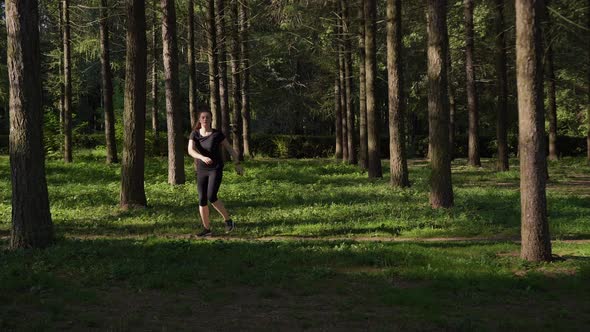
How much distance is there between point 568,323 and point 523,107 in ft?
10.5

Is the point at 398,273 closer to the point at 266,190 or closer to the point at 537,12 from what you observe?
the point at 537,12

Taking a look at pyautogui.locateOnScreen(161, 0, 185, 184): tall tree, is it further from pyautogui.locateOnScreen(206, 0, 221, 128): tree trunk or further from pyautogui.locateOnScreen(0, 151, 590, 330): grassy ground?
pyautogui.locateOnScreen(206, 0, 221, 128): tree trunk

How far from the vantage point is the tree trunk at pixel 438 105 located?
526 inches

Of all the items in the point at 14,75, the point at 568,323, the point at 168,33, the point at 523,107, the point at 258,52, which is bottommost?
the point at 568,323

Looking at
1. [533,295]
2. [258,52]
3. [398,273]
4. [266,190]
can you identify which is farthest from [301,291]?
[258,52]

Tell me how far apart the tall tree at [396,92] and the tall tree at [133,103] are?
6.85m

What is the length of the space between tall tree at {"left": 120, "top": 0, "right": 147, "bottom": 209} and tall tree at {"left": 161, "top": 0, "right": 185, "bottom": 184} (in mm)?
4190

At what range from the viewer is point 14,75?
8.77m

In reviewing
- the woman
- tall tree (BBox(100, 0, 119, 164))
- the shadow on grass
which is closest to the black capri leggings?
the woman

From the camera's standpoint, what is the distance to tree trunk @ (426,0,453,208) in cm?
1337

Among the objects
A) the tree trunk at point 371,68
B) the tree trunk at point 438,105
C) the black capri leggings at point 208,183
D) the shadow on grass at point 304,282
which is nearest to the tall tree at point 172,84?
the tree trunk at point 371,68

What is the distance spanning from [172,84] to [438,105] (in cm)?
850

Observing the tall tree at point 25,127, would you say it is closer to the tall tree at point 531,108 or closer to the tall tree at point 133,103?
the tall tree at point 133,103

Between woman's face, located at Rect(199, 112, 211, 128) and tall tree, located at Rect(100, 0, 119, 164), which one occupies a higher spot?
tall tree, located at Rect(100, 0, 119, 164)
